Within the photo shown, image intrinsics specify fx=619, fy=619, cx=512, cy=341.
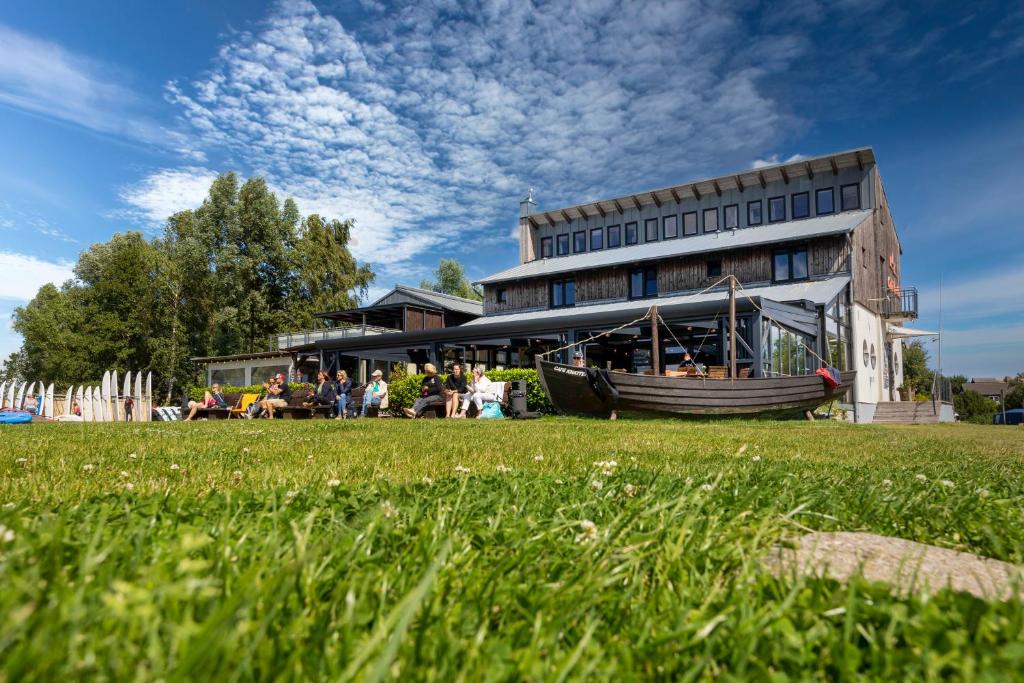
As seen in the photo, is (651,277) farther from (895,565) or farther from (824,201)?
(895,565)

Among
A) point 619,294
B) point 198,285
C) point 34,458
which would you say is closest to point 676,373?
point 619,294

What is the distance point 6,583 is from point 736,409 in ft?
54.0

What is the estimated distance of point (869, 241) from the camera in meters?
27.8

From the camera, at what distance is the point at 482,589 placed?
5.06 ft

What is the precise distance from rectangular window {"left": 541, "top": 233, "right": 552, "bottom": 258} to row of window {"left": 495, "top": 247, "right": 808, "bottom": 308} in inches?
171

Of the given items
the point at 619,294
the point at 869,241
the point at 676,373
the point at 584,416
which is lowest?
the point at 584,416

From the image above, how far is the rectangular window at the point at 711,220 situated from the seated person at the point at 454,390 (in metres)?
19.4

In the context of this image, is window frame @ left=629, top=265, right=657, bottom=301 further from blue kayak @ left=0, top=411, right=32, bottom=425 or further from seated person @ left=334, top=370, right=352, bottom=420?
blue kayak @ left=0, top=411, right=32, bottom=425

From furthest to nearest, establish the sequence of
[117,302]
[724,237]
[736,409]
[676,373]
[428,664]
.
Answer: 1. [117,302]
2. [724,237]
3. [676,373]
4. [736,409]
5. [428,664]

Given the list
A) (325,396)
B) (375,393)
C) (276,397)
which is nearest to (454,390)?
(375,393)

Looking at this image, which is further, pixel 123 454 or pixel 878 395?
pixel 878 395

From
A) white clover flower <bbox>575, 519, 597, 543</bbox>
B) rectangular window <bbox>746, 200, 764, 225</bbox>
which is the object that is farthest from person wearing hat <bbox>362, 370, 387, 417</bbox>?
rectangular window <bbox>746, 200, 764, 225</bbox>

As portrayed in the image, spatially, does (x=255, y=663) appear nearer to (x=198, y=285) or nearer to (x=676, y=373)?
(x=676, y=373)

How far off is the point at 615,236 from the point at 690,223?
13.9ft
